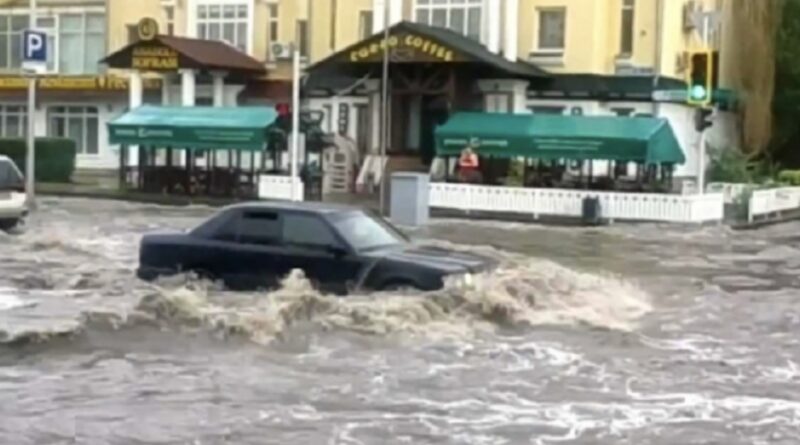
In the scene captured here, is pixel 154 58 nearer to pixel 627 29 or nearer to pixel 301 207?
pixel 627 29

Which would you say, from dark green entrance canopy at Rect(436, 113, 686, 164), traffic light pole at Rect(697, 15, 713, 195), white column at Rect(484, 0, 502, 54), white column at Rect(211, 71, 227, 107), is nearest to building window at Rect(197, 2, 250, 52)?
white column at Rect(211, 71, 227, 107)

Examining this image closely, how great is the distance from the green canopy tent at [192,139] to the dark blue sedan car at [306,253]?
2717 cm

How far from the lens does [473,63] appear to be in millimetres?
48469

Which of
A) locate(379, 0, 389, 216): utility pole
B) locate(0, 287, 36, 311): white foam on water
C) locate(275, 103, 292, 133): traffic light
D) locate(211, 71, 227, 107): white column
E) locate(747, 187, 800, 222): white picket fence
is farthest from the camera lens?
locate(211, 71, 227, 107): white column

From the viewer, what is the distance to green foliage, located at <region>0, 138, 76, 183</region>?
175 ft

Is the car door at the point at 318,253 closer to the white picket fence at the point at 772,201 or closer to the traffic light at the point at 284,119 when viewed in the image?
the white picket fence at the point at 772,201

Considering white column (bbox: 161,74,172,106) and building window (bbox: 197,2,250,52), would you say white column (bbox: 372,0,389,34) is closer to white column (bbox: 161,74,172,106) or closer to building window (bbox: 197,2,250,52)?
building window (bbox: 197,2,250,52)

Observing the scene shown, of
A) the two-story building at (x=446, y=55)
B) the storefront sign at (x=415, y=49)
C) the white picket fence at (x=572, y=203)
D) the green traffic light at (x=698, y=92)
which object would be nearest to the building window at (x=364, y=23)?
the two-story building at (x=446, y=55)

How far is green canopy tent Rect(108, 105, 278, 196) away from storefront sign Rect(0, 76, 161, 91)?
346 inches

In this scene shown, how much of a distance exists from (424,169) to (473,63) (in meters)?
4.61

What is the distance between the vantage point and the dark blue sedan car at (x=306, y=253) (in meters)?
18.2

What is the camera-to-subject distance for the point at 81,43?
62438 mm

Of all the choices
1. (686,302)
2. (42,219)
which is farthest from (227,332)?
(42,219)

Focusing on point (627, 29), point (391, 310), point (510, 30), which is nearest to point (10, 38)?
point (510, 30)
